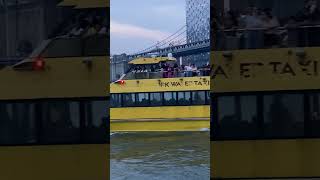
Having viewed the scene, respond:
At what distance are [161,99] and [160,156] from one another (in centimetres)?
925

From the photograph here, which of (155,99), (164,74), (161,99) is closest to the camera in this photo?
(161,99)

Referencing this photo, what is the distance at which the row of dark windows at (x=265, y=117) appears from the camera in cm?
597

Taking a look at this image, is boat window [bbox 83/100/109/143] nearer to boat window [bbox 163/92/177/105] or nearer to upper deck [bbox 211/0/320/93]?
upper deck [bbox 211/0/320/93]

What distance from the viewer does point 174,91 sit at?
29.5 metres

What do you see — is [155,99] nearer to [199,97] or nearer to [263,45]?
[199,97]

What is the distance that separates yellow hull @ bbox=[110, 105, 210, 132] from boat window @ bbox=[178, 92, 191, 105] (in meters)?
0.25

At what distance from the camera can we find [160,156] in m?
20.4

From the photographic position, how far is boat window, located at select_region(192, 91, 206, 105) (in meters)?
29.1

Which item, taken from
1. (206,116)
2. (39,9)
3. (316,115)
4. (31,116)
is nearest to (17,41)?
(39,9)

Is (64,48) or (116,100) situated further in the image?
(116,100)

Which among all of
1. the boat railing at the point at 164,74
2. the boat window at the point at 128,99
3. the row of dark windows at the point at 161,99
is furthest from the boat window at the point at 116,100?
the boat railing at the point at 164,74

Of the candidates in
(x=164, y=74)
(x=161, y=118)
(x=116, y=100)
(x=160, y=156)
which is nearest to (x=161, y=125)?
(x=161, y=118)

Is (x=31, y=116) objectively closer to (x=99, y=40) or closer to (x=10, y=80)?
(x=10, y=80)

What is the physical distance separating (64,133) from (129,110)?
23.6 metres
